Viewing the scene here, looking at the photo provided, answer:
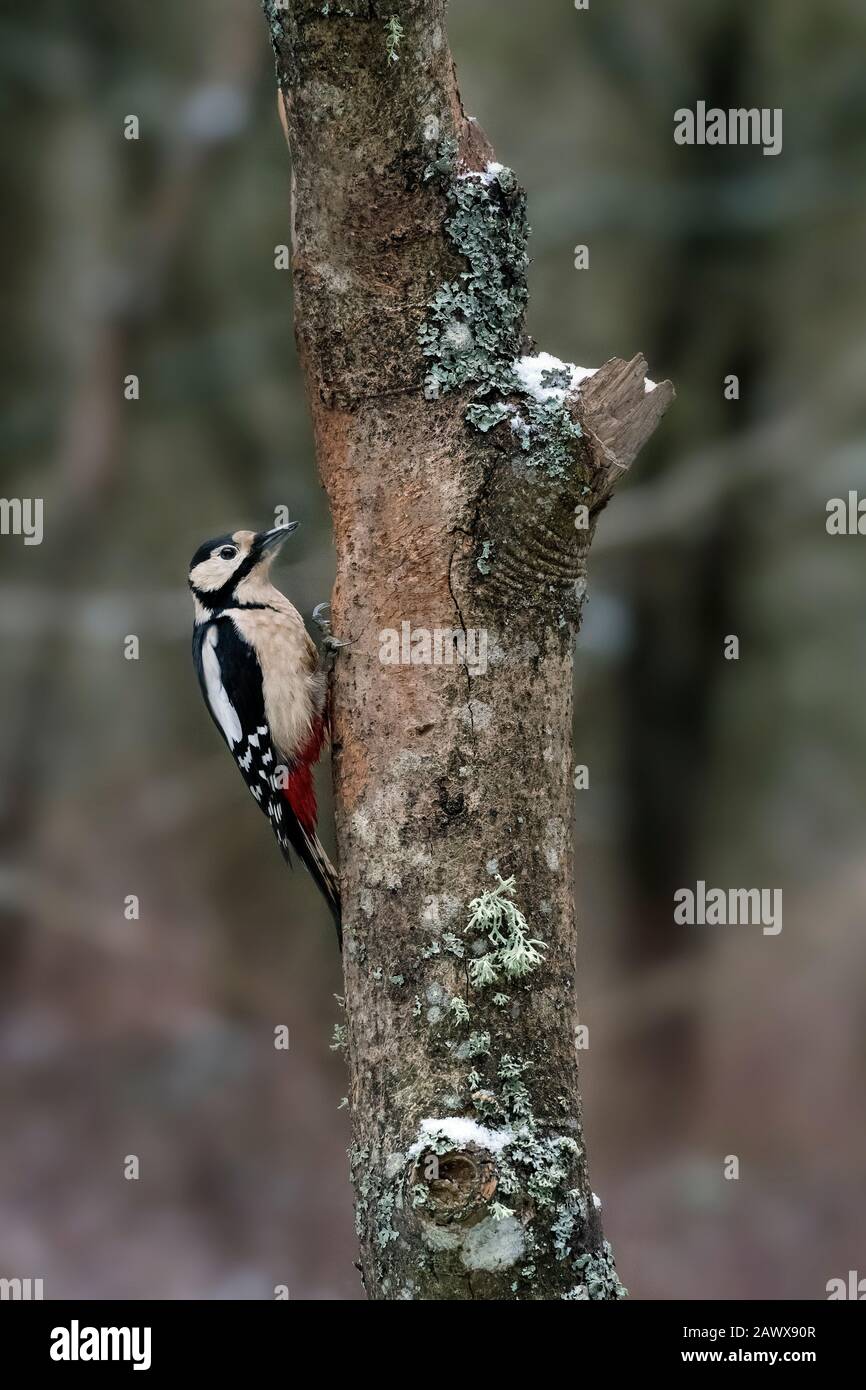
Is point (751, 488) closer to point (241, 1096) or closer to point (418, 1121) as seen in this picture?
point (241, 1096)

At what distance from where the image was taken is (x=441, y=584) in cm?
236

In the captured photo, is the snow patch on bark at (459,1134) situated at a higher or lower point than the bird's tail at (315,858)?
lower

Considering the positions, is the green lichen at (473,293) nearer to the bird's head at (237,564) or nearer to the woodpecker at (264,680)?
the woodpecker at (264,680)

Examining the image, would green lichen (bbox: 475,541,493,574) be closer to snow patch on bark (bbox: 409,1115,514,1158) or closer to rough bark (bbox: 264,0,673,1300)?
rough bark (bbox: 264,0,673,1300)

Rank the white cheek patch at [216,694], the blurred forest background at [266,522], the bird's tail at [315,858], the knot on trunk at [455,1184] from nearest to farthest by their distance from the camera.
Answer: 1. the knot on trunk at [455,1184]
2. the bird's tail at [315,858]
3. the white cheek patch at [216,694]
4. the blurred forest background at [266,522]

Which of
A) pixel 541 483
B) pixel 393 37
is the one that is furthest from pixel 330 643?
pixel 393 37

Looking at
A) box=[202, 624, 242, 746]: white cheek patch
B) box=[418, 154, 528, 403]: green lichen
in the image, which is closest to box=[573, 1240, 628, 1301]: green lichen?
box=[418, 154, 528, 403]: green lichen

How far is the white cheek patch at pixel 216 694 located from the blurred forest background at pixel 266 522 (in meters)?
2.45

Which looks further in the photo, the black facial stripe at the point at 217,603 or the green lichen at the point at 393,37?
the black facial stripe at the point at 217,603

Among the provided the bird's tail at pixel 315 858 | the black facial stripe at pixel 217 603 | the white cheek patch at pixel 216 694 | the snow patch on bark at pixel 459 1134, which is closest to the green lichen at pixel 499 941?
the snow patch on bark at pixel 459 1134

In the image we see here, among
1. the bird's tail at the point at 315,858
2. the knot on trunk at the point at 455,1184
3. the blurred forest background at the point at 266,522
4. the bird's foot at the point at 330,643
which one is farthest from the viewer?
the blurred forest background at the point at 266,522

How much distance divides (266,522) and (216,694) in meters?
2.63

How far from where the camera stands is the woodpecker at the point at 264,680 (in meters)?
3.19

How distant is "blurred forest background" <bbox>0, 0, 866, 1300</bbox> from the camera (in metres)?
6.23
